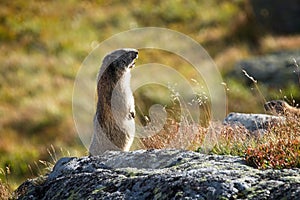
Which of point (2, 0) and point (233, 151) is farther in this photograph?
point (2, 0)

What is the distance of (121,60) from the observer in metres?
10.5

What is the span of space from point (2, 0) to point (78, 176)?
88.6ft

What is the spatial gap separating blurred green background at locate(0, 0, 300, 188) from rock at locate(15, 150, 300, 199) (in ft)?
31.8

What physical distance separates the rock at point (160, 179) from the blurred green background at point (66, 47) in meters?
9.70

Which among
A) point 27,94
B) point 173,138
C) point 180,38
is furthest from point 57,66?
point 173,138

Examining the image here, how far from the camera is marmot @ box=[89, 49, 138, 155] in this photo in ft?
31.8

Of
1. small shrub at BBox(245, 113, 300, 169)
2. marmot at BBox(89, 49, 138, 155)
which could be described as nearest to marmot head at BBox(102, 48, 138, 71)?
marmot at BBox(89, 49, 138, 155)

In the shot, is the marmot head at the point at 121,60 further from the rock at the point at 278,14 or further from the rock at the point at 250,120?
the rock at the point at 278,14

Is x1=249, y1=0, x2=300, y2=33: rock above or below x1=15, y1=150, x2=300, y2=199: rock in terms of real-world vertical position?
above

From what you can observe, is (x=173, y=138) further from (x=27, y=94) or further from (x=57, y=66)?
(x=57, y=66)

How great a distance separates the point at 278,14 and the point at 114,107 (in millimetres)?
23251

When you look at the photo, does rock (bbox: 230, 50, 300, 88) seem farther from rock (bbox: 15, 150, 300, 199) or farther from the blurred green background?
rock (bbox: 15, 150, 300, 199)

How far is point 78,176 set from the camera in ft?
22.5

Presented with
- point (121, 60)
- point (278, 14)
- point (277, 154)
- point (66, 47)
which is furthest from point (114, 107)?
point (278, 14)
